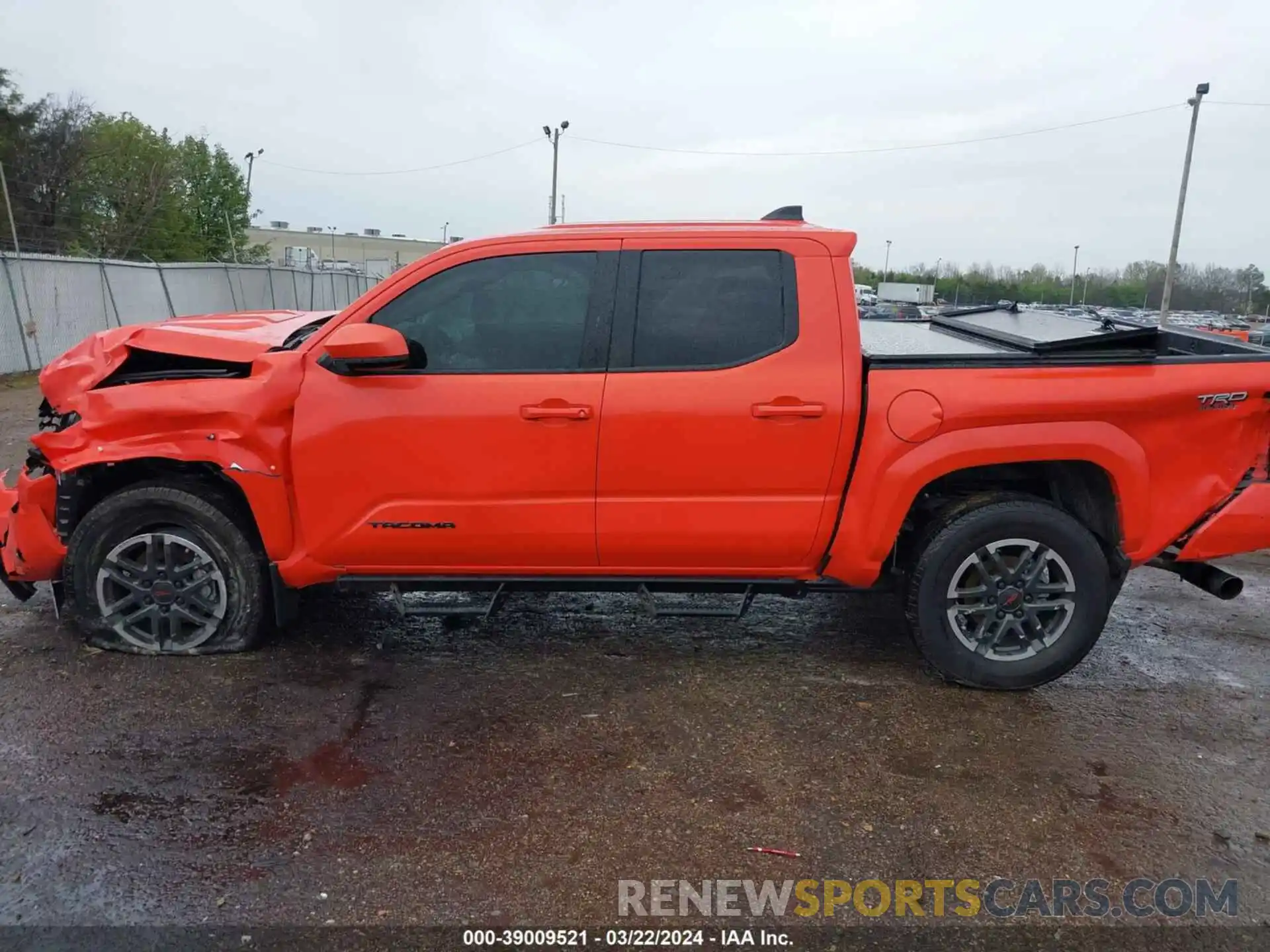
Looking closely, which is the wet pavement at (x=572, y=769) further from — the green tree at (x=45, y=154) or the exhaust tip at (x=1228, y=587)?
the green tree at (x=45, y=154)

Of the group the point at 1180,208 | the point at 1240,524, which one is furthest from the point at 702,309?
the point at 1180,208

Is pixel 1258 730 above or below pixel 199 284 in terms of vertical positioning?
below

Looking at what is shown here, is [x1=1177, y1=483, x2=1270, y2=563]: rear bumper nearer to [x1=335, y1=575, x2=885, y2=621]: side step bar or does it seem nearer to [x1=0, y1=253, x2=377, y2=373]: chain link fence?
[x1=335, y1=575, x2=885, y2=621]: side step bar

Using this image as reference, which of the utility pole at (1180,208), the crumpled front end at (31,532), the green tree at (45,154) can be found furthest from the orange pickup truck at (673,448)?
the green tree at (45,154)

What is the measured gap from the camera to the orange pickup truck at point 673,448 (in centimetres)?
373

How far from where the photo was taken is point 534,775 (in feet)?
10.8

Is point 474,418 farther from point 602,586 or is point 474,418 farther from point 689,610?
point 689,610

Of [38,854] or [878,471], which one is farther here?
[878,471]

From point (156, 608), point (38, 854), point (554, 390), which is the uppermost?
point (554, 390)

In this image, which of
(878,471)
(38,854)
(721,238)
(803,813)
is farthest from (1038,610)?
(38,854)

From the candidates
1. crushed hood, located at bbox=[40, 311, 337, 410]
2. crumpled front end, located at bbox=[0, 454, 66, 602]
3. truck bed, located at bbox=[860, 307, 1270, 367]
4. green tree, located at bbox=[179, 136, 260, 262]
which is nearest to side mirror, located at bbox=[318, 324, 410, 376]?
crushed hood, located at bbox=[40, 311, 337, 410]

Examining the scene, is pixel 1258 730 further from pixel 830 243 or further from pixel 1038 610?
pixel 830 243

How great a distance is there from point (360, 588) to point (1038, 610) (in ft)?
9.86

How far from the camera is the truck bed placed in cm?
377
